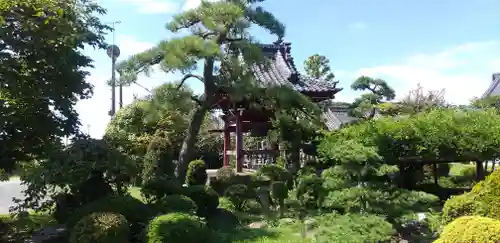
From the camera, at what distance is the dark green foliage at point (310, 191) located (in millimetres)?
9641

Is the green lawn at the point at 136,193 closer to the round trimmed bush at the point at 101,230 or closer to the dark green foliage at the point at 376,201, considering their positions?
the round trimmed bush at the point at 101,230

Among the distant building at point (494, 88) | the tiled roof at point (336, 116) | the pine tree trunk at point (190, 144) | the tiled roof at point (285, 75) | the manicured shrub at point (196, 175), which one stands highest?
the distant building at point (494, 88)

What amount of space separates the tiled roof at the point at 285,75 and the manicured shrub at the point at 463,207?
7.11 meters

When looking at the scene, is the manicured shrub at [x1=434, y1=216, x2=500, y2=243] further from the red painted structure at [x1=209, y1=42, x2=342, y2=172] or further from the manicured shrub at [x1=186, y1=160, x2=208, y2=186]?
the manicured shrub at [x1=186, y1=160, x2=208, y2=186]

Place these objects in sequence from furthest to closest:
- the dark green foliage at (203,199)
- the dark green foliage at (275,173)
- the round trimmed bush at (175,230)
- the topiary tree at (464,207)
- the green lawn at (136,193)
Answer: the green lawn at (136,193)
the dark green foliage at (275,173)
the dark green foliage at (203,199)
the round trimmed bush at (175,230)
the topiary tree at (464,207)

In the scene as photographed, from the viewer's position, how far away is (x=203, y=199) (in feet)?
29.1

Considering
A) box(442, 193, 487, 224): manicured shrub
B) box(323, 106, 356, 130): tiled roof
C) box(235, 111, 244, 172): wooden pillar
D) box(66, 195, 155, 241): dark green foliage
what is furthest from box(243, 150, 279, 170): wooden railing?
box(323, 106, 356, 130): tiled roof

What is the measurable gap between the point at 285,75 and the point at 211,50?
5.79 meters

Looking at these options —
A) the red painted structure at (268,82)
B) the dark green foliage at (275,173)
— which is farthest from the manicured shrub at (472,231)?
the red painted structure at (268,82)

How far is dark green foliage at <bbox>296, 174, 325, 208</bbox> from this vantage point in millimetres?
9641

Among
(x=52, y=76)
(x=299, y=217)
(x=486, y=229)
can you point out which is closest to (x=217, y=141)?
(x=299, y=217)

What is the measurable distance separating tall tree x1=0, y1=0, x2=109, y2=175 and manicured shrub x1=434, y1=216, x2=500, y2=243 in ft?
20.2

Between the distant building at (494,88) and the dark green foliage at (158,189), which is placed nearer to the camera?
the dark green foliage at (158,189)

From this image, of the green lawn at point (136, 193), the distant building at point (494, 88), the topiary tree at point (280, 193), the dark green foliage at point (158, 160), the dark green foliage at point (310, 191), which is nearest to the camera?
the dark green foliage at point (310, 191)
